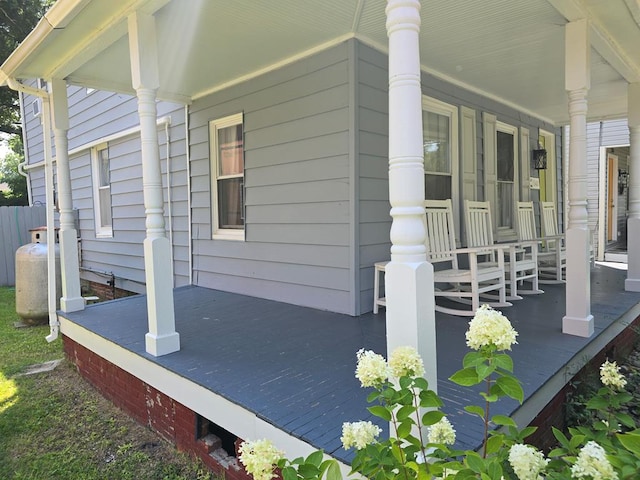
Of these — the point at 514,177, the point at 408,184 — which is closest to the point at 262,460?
the point at 408,184

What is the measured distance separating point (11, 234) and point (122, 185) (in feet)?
14.2

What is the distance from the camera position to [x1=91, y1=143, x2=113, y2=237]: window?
6832 mm

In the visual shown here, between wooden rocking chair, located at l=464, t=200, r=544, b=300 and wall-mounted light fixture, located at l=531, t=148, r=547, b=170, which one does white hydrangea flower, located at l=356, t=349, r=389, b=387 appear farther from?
wall-mounted light fixture, located at l=531, t=148, r=547, b=170

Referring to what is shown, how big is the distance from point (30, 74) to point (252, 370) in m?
3.28

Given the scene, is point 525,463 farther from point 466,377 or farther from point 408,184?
point 408,184

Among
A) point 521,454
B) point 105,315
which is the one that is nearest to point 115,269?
point 105,315

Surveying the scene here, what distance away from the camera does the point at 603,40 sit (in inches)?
126

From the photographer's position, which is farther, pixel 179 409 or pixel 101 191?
pixel 101 191

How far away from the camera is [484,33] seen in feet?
10.9

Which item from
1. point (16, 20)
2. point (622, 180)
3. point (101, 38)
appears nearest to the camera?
point (101, 38)

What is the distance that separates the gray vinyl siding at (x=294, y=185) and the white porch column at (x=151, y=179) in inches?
55.8

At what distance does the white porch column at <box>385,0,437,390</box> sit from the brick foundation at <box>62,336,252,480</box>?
3.74ft

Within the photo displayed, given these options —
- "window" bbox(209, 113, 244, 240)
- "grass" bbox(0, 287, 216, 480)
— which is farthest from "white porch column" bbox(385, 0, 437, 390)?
"window" bbox(209, 113, 244, 240)

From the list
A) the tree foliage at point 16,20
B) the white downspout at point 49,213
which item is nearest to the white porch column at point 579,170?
the white downspout at point 49,213
